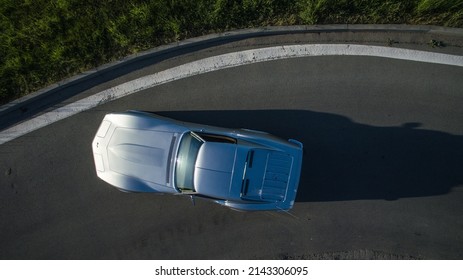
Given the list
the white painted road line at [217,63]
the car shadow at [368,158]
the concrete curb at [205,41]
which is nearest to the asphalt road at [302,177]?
the car shadow at [368,158]

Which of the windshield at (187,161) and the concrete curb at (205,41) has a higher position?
the concrete curb at (205,41)

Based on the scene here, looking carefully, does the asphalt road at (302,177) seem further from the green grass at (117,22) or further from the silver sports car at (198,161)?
the green grass at (117,22)

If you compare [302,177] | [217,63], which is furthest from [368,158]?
[217,63]

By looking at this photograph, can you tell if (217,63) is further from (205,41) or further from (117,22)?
(117,22)

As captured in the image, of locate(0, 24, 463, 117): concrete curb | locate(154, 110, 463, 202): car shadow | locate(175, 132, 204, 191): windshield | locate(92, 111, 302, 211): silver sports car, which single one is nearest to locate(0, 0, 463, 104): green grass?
locate(0, 24, 463, 117): concrete curb

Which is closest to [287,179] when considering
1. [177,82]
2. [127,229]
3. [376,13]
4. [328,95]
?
[328,95]

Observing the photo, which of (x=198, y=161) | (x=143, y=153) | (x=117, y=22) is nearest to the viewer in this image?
(x=198, y=161)
